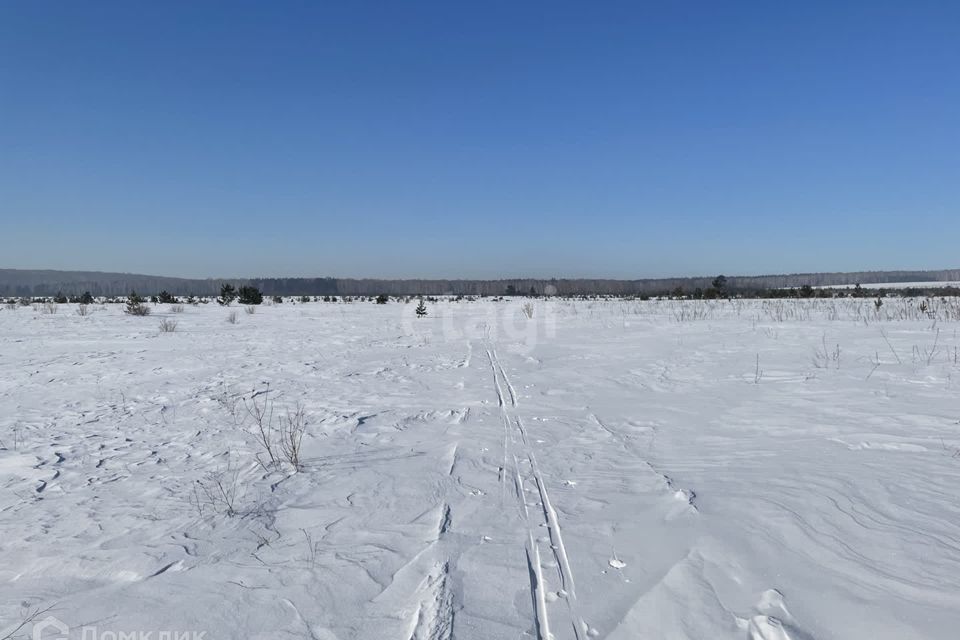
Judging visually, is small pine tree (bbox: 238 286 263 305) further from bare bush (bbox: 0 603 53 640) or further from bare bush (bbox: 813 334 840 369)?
bare bush (bbox: 0 603 53 640)

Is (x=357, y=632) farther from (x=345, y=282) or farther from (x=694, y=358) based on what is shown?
(x=345, y=282)

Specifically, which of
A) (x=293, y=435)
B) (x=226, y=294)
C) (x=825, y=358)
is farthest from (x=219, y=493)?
(x=226, y=294)

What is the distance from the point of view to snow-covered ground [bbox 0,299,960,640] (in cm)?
215

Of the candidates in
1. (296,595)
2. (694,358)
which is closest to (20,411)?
(296,595)

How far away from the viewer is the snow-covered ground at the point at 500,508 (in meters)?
2.15

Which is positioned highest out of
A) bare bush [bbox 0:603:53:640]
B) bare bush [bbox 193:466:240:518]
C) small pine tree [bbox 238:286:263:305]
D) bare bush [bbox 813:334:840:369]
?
small pine tree [bbox 238:286:263:305]


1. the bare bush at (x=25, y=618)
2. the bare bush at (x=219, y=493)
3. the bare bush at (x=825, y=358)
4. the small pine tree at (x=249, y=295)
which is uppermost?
the small pine tree at (x=249, y=295)

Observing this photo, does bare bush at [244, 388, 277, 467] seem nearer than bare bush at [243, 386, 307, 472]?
No

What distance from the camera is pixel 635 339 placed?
1241 cm

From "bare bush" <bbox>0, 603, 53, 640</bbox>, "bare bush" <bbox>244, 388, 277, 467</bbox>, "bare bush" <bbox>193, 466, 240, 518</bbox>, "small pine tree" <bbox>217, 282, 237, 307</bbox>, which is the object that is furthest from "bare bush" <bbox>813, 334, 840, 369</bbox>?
"small pine tree" <bbox>217, 282, 237, 307</bbox>

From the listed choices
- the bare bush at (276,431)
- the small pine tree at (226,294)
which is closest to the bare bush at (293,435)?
the bare bush at (276,431)

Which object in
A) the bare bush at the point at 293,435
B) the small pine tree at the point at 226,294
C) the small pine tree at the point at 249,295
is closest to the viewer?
the bare bush at the point at 293,435

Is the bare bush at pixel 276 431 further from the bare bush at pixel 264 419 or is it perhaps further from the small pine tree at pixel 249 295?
the small pine tree at pixel 249 295

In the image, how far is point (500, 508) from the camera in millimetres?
3213
